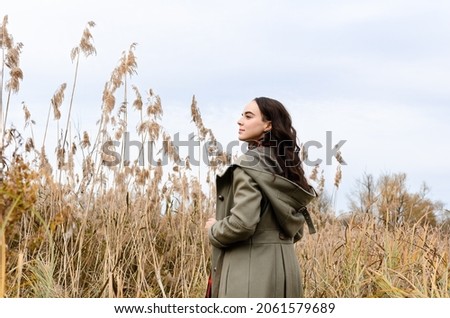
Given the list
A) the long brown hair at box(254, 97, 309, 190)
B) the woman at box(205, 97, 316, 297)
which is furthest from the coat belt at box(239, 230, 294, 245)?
the long brown hair at box(254, 97, 309, 190)

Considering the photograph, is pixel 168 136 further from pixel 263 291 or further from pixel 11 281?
pixel 263 291

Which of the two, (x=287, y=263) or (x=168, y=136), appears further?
(x=168, y=136)

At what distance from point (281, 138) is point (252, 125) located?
183 mm

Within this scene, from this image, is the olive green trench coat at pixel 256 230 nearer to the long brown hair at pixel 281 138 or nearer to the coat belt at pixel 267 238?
the coat belt at pixel 267 238

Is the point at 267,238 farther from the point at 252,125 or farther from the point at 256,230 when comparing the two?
the point at 252,125

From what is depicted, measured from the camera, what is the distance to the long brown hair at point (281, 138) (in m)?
3.70

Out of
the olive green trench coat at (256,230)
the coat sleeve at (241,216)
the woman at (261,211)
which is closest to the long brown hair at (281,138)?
the woman at (261,211)

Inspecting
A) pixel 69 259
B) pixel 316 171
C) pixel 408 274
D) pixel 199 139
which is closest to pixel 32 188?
pixel 69 259

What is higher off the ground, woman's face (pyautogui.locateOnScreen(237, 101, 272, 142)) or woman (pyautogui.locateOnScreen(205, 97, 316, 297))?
Answer: woman's face (pyautogui.locateOnScreen(237, 101, 272, 142))

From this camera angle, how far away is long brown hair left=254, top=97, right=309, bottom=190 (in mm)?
3701

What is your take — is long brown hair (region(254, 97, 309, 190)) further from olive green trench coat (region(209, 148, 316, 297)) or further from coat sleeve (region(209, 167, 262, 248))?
coat sleeve (region(209, 167, 262, 248))

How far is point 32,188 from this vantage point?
13.4 ft

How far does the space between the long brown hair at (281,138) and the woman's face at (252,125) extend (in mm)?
25

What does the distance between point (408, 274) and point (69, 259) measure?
8.55 ft
